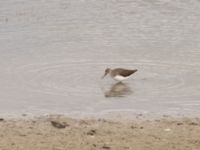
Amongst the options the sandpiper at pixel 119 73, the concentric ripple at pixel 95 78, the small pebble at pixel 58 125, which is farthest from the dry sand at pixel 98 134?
the sandpiper at pixel 119 73

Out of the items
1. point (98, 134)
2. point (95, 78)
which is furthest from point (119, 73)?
point (98, 134)

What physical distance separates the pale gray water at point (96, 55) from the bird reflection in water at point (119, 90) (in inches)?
0.5

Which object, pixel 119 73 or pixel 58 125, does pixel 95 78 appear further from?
pixel 58 125

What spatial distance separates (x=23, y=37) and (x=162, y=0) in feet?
13.5

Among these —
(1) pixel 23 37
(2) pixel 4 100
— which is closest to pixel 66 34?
(1) pixel 23 37

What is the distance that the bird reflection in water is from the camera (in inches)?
382

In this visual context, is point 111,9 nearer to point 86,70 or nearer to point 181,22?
point 181,22

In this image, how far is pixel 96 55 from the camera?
433 inches

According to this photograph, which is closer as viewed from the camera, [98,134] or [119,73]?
[98,134]

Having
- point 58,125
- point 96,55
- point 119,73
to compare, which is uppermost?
point 58,125

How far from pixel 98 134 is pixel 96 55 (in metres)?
3.09

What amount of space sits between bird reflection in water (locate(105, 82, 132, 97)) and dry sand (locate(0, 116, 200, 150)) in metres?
1.08

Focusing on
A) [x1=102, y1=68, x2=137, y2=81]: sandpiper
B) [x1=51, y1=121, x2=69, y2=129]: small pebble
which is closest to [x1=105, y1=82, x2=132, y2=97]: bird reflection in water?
[x1=102, y1=68, x2=137, y2=81]: sandpiper

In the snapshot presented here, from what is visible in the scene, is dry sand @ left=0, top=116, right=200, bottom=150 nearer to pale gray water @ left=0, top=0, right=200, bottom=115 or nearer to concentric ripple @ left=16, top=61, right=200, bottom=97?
pale gray water @ left=0, top=0, right=200, bottom=115
